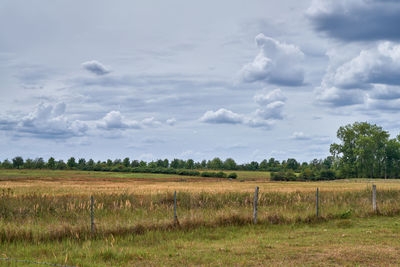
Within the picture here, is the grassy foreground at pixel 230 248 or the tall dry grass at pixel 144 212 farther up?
the tall dry grass at pixel 144 212

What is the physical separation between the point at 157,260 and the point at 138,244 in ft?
8.44

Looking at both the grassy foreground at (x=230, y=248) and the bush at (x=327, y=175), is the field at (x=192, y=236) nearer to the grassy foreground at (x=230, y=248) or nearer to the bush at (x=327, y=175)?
the grassy foreground at (x=230, y=248)

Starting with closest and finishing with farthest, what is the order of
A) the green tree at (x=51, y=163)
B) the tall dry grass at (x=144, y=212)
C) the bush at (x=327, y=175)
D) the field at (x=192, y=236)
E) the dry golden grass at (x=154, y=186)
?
the field at (x=192, y=236)
the tall dry grass at (x=144, y=212)
the dry golden grass at (x=154, y=186)
the bush at (x=327, y=175)
the green tree at (x=51, y=163)

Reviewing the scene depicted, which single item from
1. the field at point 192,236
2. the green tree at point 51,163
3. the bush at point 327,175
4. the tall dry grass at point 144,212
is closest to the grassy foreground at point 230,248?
the field at point 192,236

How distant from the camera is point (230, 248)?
1284cm

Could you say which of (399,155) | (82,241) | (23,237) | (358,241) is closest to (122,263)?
(82,241)

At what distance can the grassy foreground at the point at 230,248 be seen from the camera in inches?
440

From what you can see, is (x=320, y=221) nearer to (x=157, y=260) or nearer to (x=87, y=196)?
(x=157, y=260)

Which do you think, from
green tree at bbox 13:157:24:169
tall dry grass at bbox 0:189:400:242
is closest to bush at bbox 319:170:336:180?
tall dry grass at bbox 0:189:400:242

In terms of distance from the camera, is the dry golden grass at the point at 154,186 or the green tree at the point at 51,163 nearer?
the dry golden grass at the point at 154,186

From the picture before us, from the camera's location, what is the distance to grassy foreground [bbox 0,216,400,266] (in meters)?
11.2

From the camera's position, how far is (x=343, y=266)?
10.6 metres

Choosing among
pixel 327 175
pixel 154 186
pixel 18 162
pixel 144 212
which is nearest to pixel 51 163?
pixel 18 162

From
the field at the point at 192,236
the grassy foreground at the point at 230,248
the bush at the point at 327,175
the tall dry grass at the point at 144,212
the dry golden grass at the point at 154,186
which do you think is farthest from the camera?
the bush at the point at 327,175
